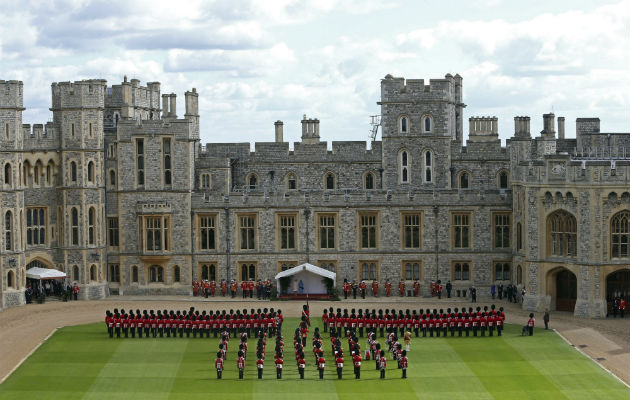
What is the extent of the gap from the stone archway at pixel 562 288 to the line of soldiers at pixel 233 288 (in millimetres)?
15428

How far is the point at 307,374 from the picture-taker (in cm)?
4534

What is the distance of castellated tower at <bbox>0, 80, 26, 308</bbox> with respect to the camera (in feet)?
205

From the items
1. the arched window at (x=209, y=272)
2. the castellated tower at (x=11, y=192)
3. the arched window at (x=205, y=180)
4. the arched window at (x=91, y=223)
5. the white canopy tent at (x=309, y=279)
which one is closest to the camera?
the castellated tower at (x=11, y=192)

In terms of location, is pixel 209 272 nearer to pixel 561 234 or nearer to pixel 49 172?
pixel 49 172

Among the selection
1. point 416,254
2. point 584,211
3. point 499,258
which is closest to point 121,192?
point 416,254

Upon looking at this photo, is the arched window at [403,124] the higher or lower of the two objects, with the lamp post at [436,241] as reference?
higher

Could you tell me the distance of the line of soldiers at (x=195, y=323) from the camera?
53219 mm

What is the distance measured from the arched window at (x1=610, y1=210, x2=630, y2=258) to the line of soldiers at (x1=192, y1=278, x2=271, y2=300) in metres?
18.8

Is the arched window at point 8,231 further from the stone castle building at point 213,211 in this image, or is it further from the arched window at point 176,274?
the arched window at point 176,274

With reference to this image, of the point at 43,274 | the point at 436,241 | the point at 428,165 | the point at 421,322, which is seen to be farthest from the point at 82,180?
the point at 421,322

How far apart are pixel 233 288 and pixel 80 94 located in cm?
1341

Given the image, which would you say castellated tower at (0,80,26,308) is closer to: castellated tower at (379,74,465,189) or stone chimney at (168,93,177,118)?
stone chimney at (168,93,177,118)

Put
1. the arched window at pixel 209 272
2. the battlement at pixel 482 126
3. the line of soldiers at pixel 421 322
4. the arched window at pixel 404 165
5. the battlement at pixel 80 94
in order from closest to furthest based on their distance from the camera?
the line of soldiers at pixel 421 322
the battlement at pixel 80 94
the arched window at pixel 209 272
the arched window at pixel 404 165
the battlement at pixel 482 126

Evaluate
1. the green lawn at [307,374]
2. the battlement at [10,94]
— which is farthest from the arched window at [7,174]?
the green lawn at [307,374]
